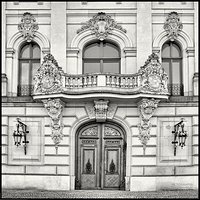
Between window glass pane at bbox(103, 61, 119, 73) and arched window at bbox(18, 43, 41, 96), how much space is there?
11.7 ft

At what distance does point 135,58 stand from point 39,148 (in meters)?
6.76

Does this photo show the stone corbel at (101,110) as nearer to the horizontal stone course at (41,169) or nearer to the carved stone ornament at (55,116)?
the carved stone ornament at (55,116)

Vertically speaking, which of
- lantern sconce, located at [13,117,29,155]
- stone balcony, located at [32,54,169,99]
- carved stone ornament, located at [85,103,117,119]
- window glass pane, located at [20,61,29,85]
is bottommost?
lantern sconce, located at [13,117,29,155]

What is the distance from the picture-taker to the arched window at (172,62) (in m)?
25.3

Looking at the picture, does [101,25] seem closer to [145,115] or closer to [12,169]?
[145,115]

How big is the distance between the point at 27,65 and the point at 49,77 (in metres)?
2.26

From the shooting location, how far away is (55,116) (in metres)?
24.1

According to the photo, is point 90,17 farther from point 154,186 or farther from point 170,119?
point 154,186

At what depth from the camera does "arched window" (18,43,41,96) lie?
25.3m

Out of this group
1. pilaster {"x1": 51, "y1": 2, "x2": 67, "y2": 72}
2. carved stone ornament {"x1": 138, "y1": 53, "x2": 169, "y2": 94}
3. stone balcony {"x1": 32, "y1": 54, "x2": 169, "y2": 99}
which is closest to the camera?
stone balcony {"x1": 32, "y1": 54, "x2": 169, "y2": 99}

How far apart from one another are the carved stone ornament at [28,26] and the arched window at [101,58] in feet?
9.47

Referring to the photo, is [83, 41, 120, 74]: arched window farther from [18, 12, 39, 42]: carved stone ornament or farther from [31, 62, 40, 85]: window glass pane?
[18, 12, 39, 42]: carved stone ornament

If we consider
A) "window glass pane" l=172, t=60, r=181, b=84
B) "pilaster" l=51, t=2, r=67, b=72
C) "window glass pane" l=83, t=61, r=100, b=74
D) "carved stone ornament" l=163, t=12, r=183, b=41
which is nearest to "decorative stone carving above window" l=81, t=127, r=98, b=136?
"window glass pane" l=83, t=61, r=100, b=74

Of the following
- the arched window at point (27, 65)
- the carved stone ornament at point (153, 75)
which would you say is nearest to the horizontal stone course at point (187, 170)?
the carved stone ornament at point (153, 75)
